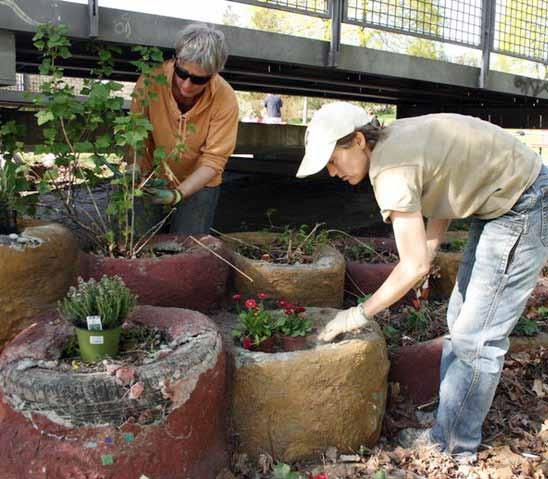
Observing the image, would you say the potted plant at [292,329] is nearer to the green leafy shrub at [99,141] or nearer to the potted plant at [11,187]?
the green leafy shrub at [99,141]

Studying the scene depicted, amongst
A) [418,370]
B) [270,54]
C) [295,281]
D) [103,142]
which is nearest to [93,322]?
[103,142]

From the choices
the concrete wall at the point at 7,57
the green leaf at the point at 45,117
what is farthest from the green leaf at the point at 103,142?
the concrete wall at the point at 7,57

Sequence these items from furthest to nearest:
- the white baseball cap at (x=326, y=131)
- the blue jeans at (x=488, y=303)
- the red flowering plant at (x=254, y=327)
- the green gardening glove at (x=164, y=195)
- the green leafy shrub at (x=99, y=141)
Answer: the green gardening glove at (x=164, y=195), the green leafy shrub at (x=99, y=141), the red flowering plant at (x=254, y=327), the blue jeans at (x=488, y=303), the white baseball cap at (x=326, y=131)

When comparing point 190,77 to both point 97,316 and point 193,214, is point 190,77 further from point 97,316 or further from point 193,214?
point 97,316

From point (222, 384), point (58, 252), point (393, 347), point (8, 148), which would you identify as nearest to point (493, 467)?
point (393, 347)

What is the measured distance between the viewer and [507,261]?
2645mm

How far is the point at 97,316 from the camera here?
2.42 metres

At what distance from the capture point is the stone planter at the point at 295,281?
3529 millimetres

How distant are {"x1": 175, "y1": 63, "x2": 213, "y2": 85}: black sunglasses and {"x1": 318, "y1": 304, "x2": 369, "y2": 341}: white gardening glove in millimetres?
1501

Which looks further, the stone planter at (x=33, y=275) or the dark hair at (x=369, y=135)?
the stone planter at (x=33, y=275)

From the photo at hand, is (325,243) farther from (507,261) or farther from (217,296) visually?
(507,261)

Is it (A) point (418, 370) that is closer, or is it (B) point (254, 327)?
(B) point (254, 327)

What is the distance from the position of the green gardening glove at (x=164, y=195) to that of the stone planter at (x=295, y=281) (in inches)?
17.5

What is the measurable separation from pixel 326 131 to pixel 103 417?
1.26m
